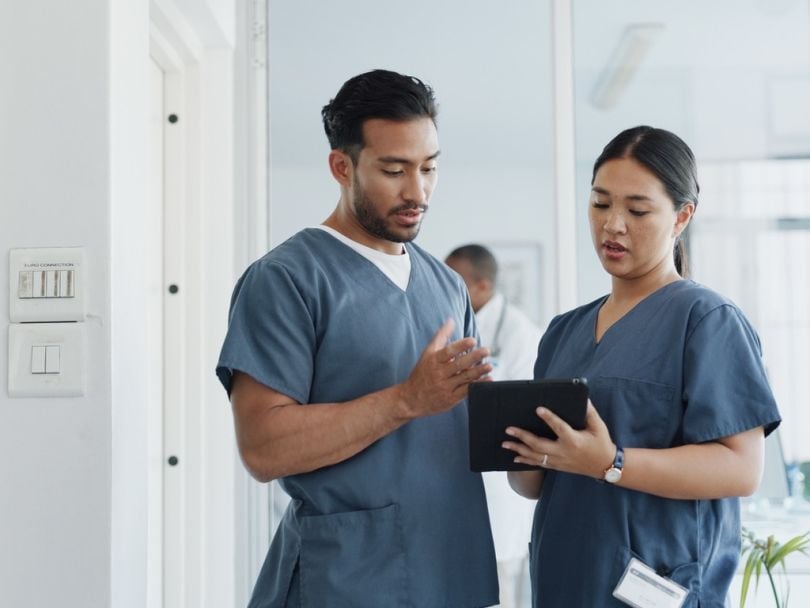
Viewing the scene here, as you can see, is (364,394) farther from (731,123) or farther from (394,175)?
(731,123)

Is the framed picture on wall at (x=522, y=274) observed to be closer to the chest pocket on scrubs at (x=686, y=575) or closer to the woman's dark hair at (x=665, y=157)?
the woman's dark hair at (x=665, y=157)

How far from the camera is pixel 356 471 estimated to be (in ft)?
4.77

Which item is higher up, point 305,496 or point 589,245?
point 589,245

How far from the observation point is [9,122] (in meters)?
1.61

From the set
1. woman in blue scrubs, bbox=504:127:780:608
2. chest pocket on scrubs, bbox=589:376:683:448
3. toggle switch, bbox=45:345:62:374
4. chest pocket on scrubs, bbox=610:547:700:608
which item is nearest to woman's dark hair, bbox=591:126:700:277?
woman in blue scrubs, bbox=504:127:780:608

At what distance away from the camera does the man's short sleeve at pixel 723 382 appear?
1.37 metres

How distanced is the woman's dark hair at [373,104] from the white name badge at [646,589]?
734mm

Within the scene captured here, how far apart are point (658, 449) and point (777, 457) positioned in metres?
1.38

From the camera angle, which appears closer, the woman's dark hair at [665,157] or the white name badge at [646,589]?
the white name badge at [646,589]

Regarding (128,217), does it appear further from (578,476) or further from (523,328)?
(523,328)

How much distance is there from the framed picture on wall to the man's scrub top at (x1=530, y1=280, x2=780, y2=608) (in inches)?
48.3

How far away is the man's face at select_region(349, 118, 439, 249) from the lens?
1536 millimetres

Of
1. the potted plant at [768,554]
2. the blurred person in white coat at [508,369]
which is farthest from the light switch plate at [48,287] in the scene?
the potted plant at [768,554]

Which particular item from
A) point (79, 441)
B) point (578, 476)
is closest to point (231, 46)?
point (79, 441)
